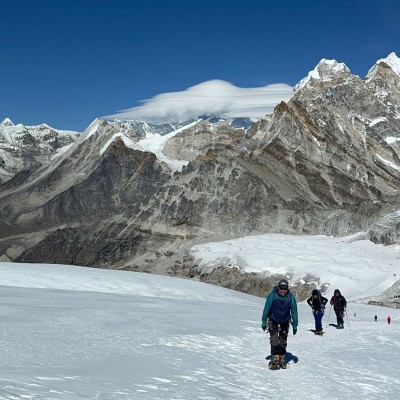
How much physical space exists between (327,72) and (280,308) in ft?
606

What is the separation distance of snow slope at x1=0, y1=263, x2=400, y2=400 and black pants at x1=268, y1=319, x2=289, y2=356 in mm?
372

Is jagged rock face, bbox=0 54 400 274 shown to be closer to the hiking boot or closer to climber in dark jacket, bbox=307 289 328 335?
climber in dark jacket, bbox=307 289 328 335

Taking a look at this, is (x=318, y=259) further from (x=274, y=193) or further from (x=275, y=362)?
(x=275, y=362)

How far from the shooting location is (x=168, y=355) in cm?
1119

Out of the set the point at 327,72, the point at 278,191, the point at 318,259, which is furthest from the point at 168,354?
the point at 327,72

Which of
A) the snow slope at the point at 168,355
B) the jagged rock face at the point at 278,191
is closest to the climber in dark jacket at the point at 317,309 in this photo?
the snow slope at the point at 168,355

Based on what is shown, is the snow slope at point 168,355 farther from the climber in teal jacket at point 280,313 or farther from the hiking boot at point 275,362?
the climber in teal jacket at point 280,313

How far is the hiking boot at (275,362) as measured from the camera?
10.9 metres

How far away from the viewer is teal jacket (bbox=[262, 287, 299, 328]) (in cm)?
1133

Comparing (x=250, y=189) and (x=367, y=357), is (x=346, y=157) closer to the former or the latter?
(x=250, y=189)

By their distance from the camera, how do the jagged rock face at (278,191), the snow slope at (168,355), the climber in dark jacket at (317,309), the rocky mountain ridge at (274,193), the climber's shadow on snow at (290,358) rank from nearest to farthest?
the snow slope at (168,355), the climber's shadow on snow at (290,358), the climber in dark jacket at (317,309), the rocky mountain ridge at (274,193), the jagged rock face at (278,191)

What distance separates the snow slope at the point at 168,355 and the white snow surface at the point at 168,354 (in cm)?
2

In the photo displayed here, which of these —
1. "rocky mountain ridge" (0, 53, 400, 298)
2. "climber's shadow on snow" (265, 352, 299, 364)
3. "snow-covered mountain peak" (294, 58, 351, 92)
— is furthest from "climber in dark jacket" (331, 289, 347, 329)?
"snow-covered mountain peak" (294, 58, 351, 92)

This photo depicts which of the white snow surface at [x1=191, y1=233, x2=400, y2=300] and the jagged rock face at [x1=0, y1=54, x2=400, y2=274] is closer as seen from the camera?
the white snow surface at [x1=191, y1=233, x2=400, y2=300]
